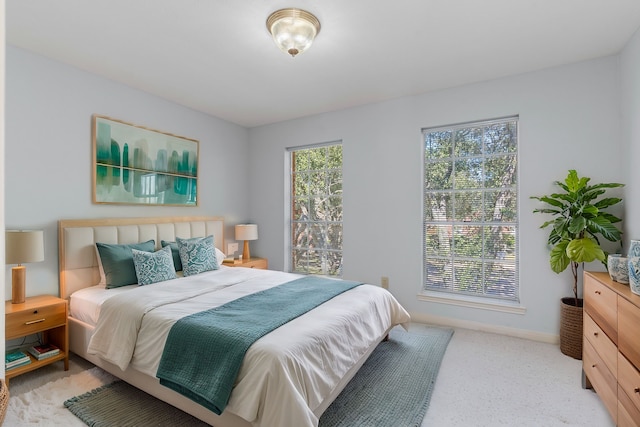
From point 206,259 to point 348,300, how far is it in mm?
1806

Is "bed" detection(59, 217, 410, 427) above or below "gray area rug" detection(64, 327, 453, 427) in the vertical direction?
above

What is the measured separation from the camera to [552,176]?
9.87ft

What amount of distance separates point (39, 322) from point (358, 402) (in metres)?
2.48

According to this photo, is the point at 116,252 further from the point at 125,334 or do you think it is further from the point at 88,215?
the point at 125,334

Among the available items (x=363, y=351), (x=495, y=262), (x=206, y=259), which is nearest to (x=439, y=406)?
(x=363, y=351)

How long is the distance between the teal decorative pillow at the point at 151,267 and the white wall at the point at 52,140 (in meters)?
0.71

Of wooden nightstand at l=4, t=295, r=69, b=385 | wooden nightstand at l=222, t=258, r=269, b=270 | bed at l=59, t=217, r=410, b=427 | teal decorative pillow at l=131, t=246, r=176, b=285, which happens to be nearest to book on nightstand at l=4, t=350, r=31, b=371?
wooden nightstand at l=4, t=295, r=69, b=385

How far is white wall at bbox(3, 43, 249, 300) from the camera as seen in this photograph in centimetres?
262

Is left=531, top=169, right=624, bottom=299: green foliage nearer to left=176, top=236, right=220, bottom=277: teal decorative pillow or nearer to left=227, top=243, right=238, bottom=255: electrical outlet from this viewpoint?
left=176, top=236, right=220, bottom=277: teal decorative pillow

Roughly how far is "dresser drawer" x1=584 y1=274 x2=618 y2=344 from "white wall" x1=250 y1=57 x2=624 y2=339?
2.70 ft

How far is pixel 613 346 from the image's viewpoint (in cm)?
180

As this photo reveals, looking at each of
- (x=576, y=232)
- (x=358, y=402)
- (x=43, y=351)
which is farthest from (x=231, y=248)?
(x=576, y=232)

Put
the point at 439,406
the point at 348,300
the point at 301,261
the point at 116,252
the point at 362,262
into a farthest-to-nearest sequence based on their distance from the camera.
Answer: the point at 301,261
the point at 362,262
the point at 116,252
the point at 348,300
the point at 439,406

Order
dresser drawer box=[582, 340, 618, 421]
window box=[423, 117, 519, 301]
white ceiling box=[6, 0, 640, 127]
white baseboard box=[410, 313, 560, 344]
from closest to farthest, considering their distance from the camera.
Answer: dresser drawer box=[582, 340, 618, 421] < white ceiling box=[6, 0, 640, 127] < white baseboard box=[410, 313, 560, 344] < window box=[423, 117, 519, 301]
